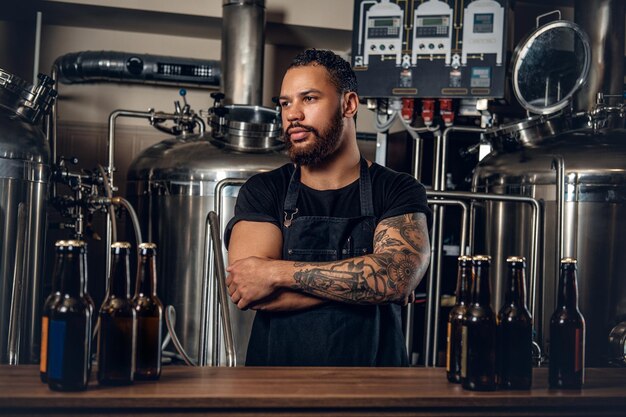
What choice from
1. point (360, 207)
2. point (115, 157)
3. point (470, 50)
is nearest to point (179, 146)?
point (115, 157)

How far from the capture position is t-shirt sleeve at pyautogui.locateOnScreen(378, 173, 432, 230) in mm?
2180

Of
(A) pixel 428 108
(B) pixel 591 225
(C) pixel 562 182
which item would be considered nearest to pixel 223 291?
(C) pixel 562 182

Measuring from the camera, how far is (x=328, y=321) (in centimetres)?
211

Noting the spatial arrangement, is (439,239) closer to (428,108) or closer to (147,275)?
(428,108)

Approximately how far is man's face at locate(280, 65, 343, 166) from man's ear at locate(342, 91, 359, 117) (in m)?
0.07

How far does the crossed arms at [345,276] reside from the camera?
2.03 metres

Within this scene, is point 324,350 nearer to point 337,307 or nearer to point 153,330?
point 337,307

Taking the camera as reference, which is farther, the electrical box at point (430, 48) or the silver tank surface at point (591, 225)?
the electrical box at point (430, 48)

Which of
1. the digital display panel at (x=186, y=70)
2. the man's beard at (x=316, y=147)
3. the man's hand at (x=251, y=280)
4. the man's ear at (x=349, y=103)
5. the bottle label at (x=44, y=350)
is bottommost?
the bottle label at (x=44, y=350)

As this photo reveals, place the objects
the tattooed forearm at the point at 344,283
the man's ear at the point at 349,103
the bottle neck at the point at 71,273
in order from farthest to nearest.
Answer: the man's ear at the point at 349,103 → the tattooed forearm at the point at 344,283 → the bottle neck at the point at 71,273

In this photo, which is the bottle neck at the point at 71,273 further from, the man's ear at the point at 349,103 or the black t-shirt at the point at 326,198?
the man's ear at the point at 349,103

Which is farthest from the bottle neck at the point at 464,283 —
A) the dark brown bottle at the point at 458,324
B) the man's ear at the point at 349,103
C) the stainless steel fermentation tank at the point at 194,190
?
the stainless steel fermentation tank at the point at 194,190

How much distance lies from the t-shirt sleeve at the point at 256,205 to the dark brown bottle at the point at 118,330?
2.37ft

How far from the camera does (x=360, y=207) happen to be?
88.7 inches
